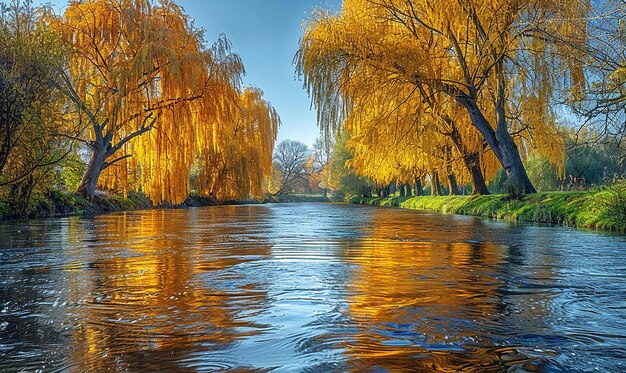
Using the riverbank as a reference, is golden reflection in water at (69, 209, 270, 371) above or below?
below

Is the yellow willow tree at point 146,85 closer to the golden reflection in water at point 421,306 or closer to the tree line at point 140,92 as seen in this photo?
the tree line at point 140,92

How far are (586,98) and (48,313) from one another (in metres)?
7.76

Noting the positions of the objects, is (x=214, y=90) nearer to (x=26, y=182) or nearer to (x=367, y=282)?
(x=26, y=182)

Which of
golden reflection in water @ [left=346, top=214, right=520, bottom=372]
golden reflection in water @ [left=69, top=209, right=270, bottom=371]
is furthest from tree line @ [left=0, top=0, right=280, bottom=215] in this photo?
golden reflection in water @ [left=346, top=214, right=520, bottom=372]

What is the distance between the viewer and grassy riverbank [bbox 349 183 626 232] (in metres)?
8.36

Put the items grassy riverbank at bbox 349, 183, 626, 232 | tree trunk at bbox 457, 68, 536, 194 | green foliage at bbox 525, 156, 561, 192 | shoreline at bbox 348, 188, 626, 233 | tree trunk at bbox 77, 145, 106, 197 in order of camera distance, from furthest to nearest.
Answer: green foliage at bbox 525, 156, 561, 192 → tree trunk at bbox 77, 145, 106, 197 → tree trunk at bbox 457, 68, 536, 194 → shoreline at bbox 348, 188, 626, 233 → grassy riverbank at bbox 349, 183, 626, 232

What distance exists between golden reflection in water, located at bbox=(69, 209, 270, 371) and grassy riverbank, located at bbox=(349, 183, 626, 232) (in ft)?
22.6

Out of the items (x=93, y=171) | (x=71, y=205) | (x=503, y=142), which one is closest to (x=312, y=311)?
(x=503, y=142)

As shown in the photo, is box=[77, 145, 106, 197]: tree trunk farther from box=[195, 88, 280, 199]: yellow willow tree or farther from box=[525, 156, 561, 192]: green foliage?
box=[525, 156, 561, 192]: green foliage

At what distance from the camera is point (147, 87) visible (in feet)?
52.5

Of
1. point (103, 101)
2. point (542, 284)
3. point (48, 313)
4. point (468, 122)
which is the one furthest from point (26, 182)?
point (468, 122)

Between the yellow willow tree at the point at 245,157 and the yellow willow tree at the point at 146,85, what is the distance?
20.1 feet

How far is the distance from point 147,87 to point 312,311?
14.8 m

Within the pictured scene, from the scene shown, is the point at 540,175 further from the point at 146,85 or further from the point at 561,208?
the point at 146,85
